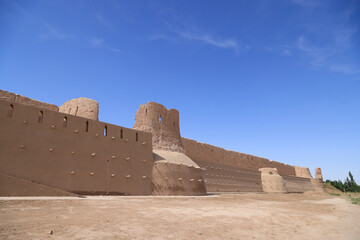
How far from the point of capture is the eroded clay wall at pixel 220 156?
79.6 ft

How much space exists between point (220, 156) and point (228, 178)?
117 inches

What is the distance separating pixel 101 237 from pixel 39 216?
2.38m

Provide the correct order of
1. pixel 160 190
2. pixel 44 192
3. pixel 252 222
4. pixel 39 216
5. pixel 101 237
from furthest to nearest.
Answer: pixel 160 190, pixel 44 192, pixel 252 222, pixel 39 216, pixel 101 237

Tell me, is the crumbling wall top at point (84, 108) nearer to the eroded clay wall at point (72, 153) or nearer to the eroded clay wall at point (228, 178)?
the eroded clay wall at point (72, 153)

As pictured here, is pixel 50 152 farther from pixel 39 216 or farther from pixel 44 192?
pixel 39 216

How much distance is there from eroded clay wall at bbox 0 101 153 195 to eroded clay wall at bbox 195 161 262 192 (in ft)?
30.3

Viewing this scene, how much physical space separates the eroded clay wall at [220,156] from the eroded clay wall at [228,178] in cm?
132

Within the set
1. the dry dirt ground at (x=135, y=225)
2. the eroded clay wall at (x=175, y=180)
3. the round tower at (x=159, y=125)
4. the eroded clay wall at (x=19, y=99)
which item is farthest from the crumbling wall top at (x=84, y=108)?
the dry dirt ground at (x=135, y=225)

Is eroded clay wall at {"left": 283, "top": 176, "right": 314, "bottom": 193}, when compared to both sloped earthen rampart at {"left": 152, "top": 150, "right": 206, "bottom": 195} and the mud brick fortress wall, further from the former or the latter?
the mud brick fortress wall

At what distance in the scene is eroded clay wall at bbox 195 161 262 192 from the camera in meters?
23.3

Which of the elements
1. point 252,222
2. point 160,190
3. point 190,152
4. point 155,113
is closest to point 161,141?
point 155,113

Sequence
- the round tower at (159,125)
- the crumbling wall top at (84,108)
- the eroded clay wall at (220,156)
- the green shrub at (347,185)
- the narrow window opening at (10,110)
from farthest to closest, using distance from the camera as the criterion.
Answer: the green shrub at (347,185) → the eroded clay wall at (220,156) → the round tower at (159,125) → the crumbling wall top at (84,108) → the narrow window opening at (10,110)

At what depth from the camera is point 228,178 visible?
25.9m

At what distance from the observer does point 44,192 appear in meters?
9.96
